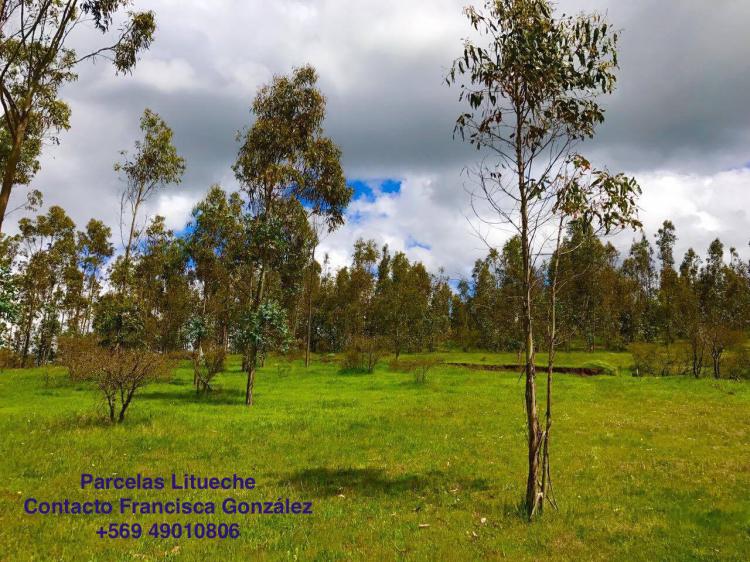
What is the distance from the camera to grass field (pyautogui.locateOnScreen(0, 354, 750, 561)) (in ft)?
25.9

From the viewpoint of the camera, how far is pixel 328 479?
1196cm

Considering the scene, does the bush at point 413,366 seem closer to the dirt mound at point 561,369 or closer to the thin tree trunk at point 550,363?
the dirt mound at point 561,369

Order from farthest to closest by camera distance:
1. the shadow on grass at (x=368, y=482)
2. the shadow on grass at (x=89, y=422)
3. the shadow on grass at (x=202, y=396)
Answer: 1. the shadow on grass at (x=202, y=396)
2. the shadow on grass at (x=89, y=422)
3. the shadow on grass at (x=368, y=482)

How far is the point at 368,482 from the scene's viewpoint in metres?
11.8

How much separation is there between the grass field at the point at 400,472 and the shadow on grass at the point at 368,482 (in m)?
0.07

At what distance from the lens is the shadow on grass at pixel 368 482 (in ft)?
36.5

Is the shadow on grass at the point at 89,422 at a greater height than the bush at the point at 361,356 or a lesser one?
lesser

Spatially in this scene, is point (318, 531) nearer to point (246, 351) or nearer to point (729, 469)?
point (729, 469)

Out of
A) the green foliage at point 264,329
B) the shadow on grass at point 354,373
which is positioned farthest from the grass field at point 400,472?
the shadow on grass at point 354,373

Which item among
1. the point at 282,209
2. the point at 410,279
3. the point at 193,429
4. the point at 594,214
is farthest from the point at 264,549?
the point at 410,279

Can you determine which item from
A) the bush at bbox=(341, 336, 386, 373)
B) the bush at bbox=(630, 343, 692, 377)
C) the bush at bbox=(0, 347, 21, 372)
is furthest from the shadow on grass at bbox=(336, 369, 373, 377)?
the bush at bbox=(0, 347, 21, 372)

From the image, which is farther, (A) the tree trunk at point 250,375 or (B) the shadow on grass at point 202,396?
(B) the shadow on grass at point 202,396

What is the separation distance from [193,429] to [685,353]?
173ft

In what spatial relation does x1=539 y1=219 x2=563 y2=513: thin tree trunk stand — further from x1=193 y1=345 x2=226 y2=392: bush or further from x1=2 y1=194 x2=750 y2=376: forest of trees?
x1=193 y1=345 x2=226 y2=392: bush
